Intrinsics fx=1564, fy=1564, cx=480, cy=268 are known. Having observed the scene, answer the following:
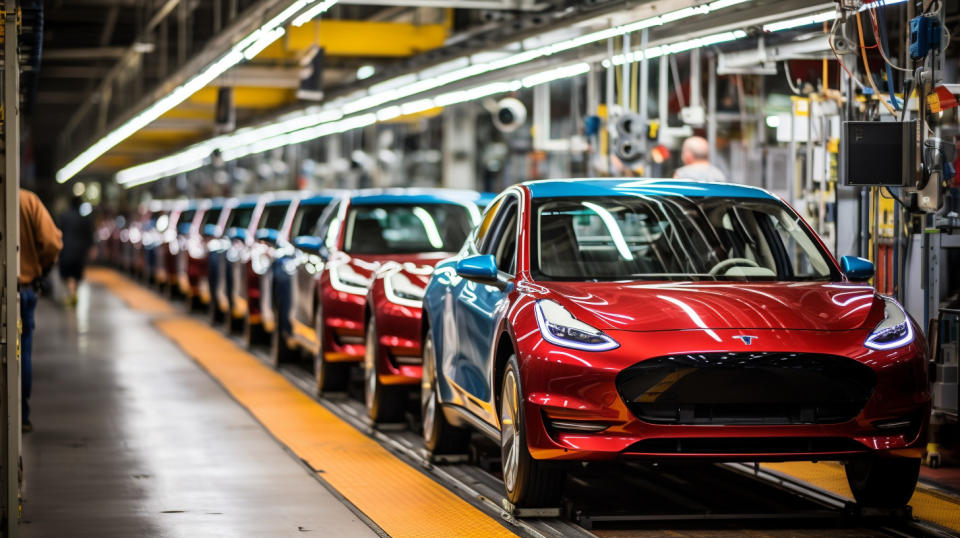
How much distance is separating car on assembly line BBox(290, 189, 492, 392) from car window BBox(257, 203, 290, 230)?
5539mm

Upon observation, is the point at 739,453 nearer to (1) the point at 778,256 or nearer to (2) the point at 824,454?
(2) the point at 824,454

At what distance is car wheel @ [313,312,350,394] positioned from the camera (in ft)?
43.3

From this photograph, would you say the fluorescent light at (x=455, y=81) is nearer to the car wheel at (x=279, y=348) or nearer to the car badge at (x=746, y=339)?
the car wheel at (x=279, y=348)

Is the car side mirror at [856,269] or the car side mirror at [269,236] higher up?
the car side mirror at [856,269]

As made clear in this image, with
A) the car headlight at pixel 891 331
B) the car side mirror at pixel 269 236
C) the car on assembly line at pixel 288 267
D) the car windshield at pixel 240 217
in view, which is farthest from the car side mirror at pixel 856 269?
the car windshield at pixel 240 217

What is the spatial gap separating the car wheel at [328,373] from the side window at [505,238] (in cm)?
437

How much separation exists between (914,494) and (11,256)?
4926 mm

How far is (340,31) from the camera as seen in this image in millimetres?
21453

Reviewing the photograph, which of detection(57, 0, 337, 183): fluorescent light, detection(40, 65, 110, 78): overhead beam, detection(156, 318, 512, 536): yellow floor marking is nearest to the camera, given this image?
detection(156, 318, 512, 536): yellow floor marking

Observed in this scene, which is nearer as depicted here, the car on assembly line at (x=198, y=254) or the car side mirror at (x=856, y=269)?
the car side mirror at (x=856, y=269)

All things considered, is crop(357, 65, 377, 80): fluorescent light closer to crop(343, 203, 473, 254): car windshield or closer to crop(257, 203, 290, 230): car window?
crop(257, 203, 290, 230): car window

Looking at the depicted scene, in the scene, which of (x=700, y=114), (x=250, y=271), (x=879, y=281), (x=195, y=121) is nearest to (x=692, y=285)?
(x=879, y=281)

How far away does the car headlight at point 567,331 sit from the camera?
6.98 m

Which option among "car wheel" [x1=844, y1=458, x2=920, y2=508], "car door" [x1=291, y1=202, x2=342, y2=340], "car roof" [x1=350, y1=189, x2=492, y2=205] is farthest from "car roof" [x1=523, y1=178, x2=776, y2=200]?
"car door" [x1=291, y1=202, x2=342, y2=340]
